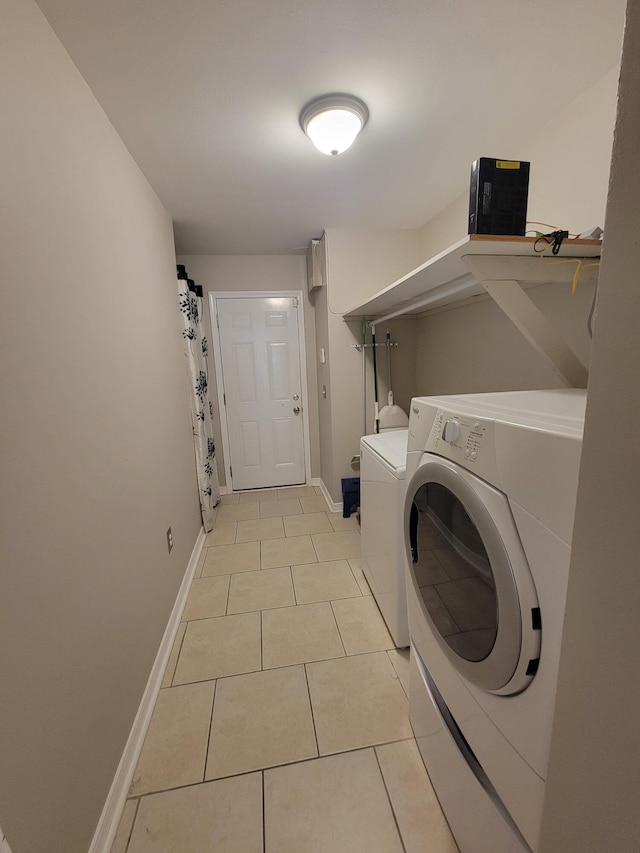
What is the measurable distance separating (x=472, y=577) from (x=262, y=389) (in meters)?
2.95

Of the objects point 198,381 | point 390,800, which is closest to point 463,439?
point 390,800

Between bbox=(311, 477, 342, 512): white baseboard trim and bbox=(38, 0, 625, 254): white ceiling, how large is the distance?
235cm

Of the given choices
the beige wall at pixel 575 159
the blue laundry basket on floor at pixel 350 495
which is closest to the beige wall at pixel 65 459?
the blue laundry basket on floor at pixel 350 495

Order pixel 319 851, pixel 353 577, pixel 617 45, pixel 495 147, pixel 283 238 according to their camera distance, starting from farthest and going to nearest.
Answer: pixel 283 238
pixel 353 577
pixel 495 147
pixel 617 45
pixel 319 851

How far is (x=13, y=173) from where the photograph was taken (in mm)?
806

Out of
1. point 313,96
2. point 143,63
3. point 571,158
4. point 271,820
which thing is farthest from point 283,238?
point 271,820

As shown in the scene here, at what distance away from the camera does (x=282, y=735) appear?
1.27 m

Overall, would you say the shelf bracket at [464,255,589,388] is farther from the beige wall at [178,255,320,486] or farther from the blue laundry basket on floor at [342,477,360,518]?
the beige wall at [178,255,320,486]

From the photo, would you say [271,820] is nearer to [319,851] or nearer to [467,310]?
[319,851]

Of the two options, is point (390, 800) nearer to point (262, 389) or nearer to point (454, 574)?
point (454, 574)

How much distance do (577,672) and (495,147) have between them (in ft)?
6.98

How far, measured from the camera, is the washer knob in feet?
2.68

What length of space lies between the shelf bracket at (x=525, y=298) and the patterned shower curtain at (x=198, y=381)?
208cm

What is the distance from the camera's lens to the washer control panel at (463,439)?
708 millimetres
